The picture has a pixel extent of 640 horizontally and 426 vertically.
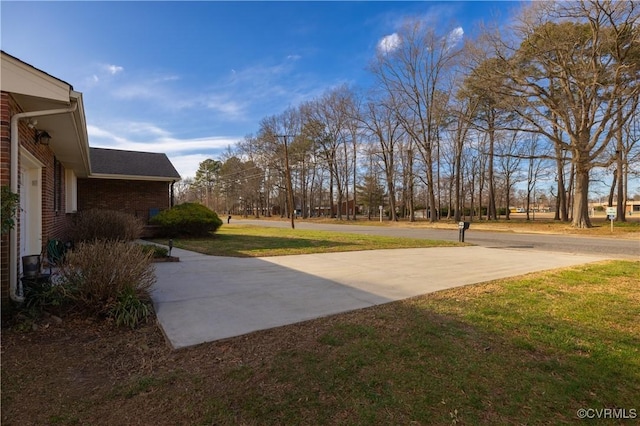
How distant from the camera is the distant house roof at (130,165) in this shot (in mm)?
15445

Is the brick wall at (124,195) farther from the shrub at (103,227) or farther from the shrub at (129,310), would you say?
the shrub at (129,310)

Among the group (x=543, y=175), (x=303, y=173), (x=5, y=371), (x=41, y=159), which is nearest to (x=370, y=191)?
(x=303, y=173)

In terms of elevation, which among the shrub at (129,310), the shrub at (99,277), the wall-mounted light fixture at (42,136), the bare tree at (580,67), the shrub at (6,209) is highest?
the bare tree at (580,67)

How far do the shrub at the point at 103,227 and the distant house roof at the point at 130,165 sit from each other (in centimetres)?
556

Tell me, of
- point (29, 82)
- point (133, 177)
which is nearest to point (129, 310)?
point (29, 82)

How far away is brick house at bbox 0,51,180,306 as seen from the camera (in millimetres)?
4066

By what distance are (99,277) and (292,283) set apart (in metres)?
2.96

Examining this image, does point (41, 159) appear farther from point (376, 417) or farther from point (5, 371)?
point (376, 417)

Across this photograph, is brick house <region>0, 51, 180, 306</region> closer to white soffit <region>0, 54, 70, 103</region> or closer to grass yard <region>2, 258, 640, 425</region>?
white soffit <region>0, 54, 70, 103</region>

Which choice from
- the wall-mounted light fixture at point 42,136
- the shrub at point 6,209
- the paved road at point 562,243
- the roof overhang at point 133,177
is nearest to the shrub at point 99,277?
the shrub at point 6,209

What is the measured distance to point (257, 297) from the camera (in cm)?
527

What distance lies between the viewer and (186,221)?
560 inches

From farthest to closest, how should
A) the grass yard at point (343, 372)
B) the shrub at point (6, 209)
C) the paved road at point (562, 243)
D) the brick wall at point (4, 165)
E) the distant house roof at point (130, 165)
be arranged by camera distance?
the distant house roof at point (130, 165), the paved road at point (562, 243), the brick wall at point (4, 165), the shrub at point (6, 209), the grass yard at point (343, 372)

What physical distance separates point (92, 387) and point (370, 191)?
163 feet
